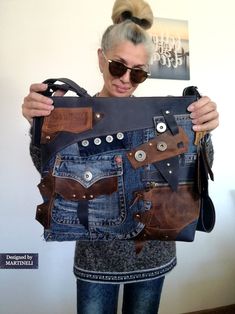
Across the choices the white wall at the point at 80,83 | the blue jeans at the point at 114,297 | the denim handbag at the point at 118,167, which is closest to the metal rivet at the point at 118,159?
the denim handbag at the point at 118,167

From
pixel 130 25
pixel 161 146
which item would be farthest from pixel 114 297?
pixel 130 25

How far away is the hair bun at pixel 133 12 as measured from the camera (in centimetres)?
76

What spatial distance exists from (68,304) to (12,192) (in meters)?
0.52

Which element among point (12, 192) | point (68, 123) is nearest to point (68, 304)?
point (12, 192)

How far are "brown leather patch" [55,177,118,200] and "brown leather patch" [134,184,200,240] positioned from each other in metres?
0.06

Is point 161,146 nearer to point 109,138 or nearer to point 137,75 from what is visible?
point 109,138

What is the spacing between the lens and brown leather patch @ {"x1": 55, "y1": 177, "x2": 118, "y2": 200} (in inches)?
24.1

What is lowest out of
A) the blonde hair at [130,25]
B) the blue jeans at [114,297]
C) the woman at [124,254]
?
the blue jeans at [114,297]

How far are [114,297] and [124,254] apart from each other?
0.12m

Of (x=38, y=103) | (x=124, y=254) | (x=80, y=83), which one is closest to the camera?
(x=38, y=103)

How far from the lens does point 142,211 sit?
2.06 ft

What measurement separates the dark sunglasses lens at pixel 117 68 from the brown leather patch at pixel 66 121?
0.56 feet

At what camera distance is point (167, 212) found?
25.0 inches

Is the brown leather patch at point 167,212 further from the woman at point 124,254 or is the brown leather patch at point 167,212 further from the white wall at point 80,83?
Result: the white wall at point 80,83
